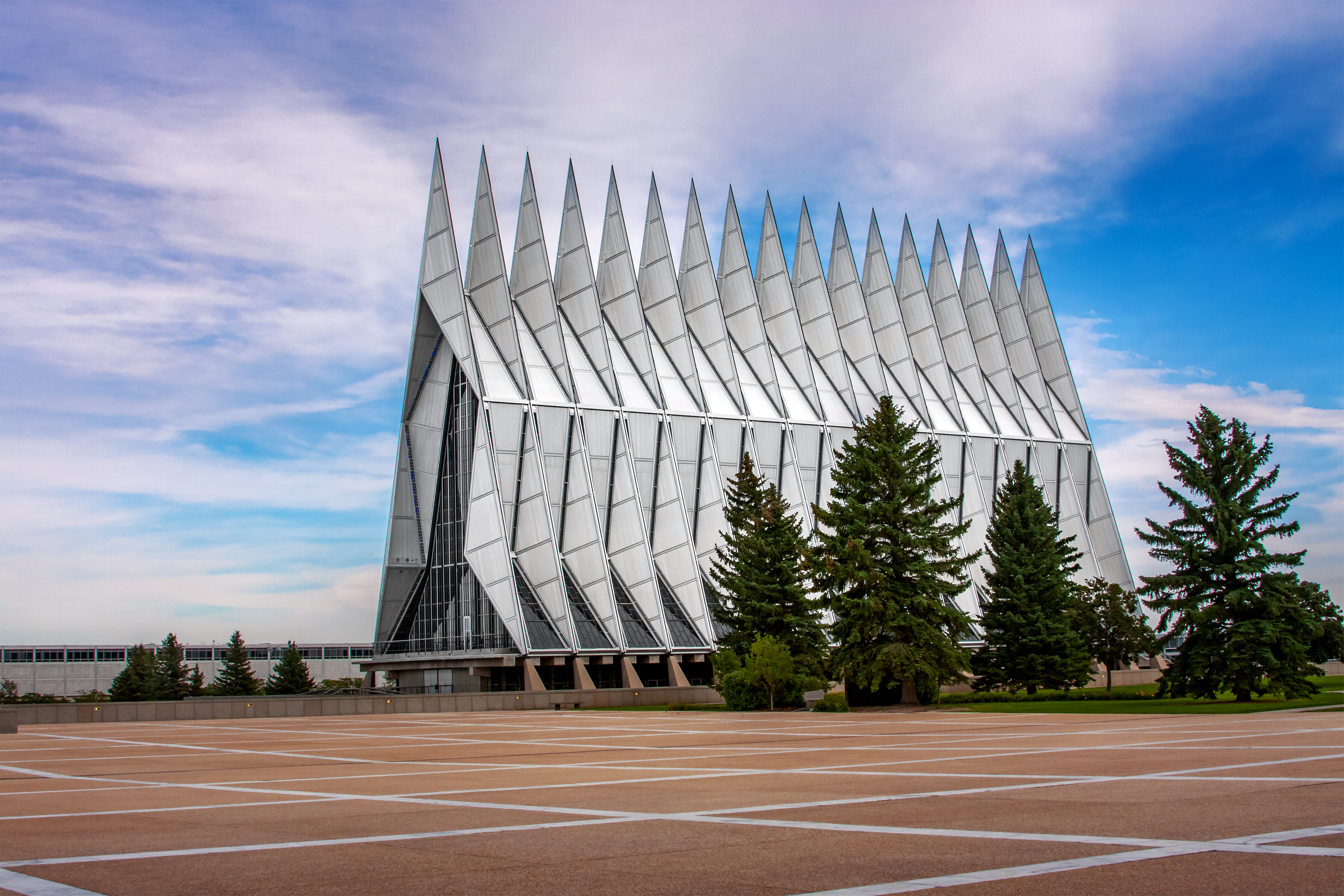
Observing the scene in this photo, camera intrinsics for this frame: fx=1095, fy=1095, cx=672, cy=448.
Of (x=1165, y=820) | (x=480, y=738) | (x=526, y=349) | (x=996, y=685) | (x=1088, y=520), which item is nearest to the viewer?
(x=1165, y=820)

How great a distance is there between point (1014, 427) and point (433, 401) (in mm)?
33419

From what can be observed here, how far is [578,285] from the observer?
53219mm

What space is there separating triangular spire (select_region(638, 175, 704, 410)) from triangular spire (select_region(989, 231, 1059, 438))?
73.3 feet

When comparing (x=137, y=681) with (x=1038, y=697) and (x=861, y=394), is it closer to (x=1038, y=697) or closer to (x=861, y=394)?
(x=861, y=394)

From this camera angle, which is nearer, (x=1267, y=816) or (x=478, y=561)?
(x=1267, y=816)

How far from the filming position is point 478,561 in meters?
46.5

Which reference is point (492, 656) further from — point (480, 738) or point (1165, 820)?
point (1165, 820)

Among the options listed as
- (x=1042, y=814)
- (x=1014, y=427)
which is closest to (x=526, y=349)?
(x=1014, y=427)

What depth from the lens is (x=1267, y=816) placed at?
22.9ft

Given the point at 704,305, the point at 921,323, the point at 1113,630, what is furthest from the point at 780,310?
the point at 1113,630

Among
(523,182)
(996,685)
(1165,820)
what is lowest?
(996,685)

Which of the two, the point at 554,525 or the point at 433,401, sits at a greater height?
the point at 433,401

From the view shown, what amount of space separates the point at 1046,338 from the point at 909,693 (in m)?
43.9

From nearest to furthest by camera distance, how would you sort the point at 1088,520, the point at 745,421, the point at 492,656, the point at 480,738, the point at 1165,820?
the point at 1165,820 < the point at 480,738 < the point at 492,656 < the point at 745,421 < the point at 1088,520
